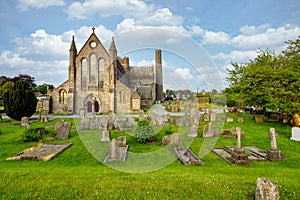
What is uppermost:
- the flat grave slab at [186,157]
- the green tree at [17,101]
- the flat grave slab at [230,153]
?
the green tree at [17,101]

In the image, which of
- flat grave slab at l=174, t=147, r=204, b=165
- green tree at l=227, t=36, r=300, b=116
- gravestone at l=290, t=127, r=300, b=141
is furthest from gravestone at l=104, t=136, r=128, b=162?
green tree at l=227, t=36, r=300, b=116

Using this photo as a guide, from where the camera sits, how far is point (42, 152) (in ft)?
27.5

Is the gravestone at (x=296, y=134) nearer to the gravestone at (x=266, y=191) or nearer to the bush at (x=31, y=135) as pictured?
the gravestone at (x=266, y=191)

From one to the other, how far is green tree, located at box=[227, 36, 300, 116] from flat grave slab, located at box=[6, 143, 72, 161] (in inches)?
610

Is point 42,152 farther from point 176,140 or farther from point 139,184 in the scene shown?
point 176,140

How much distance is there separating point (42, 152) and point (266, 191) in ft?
28.2

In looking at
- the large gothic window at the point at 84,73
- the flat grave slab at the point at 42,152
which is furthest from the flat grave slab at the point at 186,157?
the large gothic window at the point at 84,73

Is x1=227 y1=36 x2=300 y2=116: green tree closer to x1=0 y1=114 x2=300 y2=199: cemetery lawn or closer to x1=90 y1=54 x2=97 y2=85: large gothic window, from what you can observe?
x1=0 y1=114 x2=300 y2=199: cemetery lawn

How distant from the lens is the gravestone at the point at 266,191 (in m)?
3.89

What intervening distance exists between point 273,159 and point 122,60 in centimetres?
4229

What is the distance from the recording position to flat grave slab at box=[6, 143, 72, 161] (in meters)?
7.63

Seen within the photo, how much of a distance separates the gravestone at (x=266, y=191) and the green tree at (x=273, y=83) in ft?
41.9

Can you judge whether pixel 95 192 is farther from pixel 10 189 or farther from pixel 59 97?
pixel 59 97

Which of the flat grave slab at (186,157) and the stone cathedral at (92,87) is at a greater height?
the stone cathedral at (92,87)
